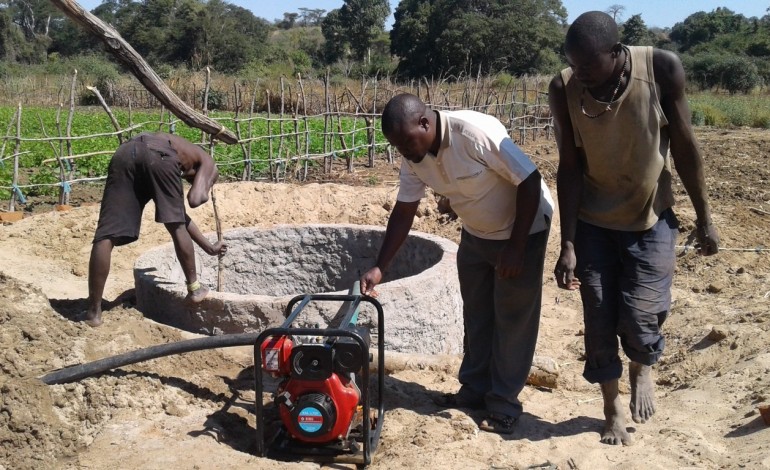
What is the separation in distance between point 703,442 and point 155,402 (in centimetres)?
241

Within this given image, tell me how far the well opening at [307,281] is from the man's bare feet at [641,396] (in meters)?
1.27

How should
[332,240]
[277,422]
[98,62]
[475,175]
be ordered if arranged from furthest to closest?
[98,62], [332,240], [277,422], [475,175]

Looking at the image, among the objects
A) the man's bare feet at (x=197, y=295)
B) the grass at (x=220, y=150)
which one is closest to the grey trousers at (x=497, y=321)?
the man's bare feet at (x=197, y=295)

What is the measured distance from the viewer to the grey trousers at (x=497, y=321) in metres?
3.34

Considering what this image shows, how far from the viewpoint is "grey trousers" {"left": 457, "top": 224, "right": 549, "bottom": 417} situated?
132 inches

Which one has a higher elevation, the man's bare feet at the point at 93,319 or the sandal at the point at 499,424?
the man's bare feet at the point at 93,319

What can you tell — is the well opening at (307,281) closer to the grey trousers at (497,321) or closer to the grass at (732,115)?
the grey trousers at (497,321)

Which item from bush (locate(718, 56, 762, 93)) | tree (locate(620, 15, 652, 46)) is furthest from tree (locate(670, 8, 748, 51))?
bush (locate(718, 56, 762, 93))

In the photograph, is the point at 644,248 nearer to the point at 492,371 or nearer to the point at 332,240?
the point at 492,371

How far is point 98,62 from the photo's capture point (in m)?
33.6

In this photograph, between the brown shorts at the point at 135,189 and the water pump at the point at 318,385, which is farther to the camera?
the brown shorts at the point at 135,189

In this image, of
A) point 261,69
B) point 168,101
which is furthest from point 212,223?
point 261,69

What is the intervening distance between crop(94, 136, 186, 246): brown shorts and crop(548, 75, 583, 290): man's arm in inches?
89.8

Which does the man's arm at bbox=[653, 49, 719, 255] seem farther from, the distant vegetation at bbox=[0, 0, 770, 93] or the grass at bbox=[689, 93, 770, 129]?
the distant vegetation at bbox=[0, 0, 770, 93]
